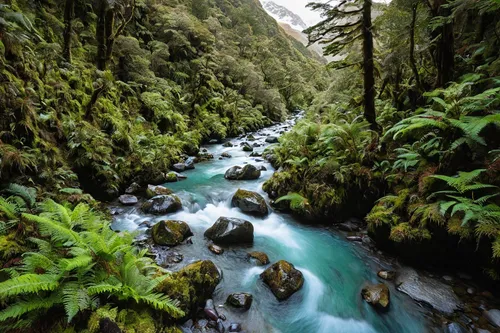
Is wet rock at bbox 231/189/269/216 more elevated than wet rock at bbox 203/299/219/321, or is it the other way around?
wet rock at bbox 231/189/269/216

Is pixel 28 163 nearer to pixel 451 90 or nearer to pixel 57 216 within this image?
pixel 57 216

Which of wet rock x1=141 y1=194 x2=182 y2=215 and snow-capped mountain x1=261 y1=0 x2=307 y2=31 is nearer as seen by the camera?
wet rock x1=141 y1=194 x2=182 y2=215

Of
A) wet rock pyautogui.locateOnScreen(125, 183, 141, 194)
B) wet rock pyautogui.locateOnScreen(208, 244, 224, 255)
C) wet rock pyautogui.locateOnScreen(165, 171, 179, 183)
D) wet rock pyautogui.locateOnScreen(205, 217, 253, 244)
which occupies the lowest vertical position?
wet rock pyautogui.locateOnScreen(208, 244, 224, 255)

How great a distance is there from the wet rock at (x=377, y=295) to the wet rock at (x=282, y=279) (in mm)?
1151

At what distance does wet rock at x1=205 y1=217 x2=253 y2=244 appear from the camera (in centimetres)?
584

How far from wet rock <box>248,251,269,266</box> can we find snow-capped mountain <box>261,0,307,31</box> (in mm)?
197814

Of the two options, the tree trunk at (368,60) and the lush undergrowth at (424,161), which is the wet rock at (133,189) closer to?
the lush undergrowth at (424,161)

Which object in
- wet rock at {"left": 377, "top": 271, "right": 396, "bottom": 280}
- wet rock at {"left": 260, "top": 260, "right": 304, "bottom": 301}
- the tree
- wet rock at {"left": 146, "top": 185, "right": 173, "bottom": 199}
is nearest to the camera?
wet rock at {"left": 260, "top": 260, "right": 304, "bottom": 301}

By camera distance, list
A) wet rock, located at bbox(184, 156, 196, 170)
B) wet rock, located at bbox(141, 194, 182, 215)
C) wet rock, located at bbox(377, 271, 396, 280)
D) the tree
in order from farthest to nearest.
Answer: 1. wet rock, located at bbox(184, 156, 196, 170)
2. wet rock, located at bbox(141, 194, 182, 215)
3. the tree
4. wet rock, located at bbox(377, 271, 396, 280)

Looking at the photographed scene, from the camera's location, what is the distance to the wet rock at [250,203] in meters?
7.29

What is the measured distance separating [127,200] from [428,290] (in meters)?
7.41

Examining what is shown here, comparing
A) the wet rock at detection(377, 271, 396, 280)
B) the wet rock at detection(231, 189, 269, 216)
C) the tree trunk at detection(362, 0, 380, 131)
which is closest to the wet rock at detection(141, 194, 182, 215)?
the wet rock at detection(231, 189, 269, 216)

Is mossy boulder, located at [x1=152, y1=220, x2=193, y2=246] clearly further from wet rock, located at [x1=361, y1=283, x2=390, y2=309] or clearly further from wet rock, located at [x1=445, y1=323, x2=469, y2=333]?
wet rock, located at [x1=445, y1=323, x2=469, y2=333]

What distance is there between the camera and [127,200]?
7266 mm
